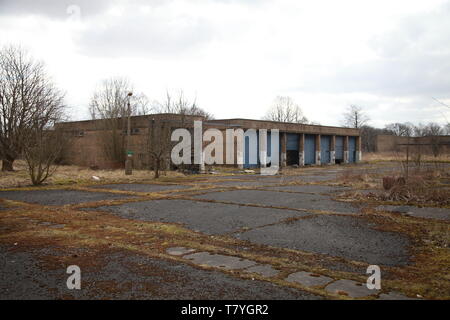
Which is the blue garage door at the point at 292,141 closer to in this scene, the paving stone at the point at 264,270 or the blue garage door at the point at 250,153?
the blue garage door at the point at 250,153

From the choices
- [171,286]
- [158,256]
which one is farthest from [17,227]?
[171,286]

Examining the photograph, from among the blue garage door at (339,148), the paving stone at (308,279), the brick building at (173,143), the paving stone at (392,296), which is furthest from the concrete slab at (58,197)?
the blue garage door at (339,148)

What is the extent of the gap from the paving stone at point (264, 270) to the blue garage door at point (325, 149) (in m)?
41.9

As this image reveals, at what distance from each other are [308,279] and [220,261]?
56.9 inches

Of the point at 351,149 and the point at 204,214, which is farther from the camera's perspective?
the point at 351,149

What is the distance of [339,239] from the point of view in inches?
289

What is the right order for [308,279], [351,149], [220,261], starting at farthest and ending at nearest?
[351,149], [220,261], [308,279]

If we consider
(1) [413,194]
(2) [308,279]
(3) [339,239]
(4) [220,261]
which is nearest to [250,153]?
(1) [413,194]

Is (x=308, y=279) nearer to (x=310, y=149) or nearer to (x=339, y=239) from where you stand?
(x=339, y=239)

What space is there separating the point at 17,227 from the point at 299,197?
30.6ft

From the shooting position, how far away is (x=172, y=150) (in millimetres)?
28391

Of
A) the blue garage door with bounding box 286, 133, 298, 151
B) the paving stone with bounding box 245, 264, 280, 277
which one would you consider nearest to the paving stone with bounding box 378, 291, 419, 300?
the paving stone with bounding box 245, 264, 280, 277

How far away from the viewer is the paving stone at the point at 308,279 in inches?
185

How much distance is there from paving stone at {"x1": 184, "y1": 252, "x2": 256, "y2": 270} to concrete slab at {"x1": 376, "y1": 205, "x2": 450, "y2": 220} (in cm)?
641
